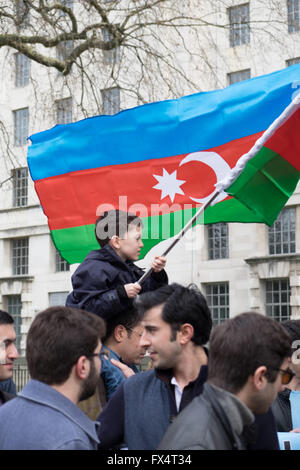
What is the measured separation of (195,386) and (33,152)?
4441 millimetres

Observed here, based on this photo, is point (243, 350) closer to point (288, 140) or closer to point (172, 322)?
point (172, 322)

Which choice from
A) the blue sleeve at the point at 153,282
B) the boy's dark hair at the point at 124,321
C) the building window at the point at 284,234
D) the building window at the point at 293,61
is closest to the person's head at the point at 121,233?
the blue sleeve at the point at 153,282

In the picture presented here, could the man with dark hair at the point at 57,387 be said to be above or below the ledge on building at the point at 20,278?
below

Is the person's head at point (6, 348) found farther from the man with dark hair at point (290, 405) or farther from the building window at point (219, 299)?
the building window at point (219, 299)

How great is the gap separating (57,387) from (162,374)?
82cm

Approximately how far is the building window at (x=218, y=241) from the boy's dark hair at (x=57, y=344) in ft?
96.1

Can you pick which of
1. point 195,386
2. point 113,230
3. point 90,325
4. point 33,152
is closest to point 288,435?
point 195,386

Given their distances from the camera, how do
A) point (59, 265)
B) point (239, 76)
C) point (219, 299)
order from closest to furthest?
point (239, 76)
point (219, 299)
point (59, 265)

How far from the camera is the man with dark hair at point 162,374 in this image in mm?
3793

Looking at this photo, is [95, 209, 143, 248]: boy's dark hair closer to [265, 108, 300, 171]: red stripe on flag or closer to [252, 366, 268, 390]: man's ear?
[265, 108, 300, 171]: red stripe on flag

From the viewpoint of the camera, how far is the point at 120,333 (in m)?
5.21

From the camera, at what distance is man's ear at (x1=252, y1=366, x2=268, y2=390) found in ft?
10.1

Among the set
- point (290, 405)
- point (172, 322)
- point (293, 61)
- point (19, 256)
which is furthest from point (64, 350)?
point (19, 256)

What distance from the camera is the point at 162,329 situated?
4.00 meters
